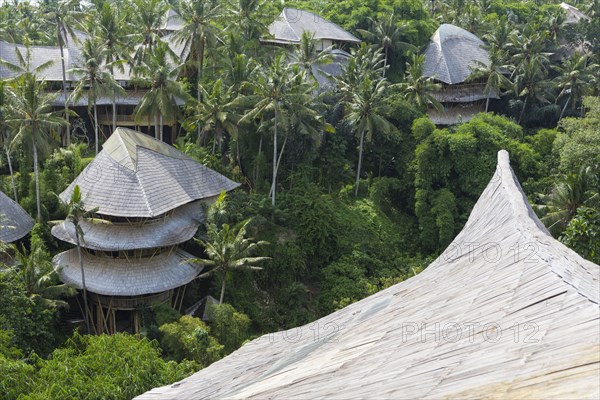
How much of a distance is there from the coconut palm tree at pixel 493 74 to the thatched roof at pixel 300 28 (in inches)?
347

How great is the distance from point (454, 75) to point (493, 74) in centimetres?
332

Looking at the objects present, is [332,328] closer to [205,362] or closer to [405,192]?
[205,362]

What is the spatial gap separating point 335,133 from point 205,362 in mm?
18498

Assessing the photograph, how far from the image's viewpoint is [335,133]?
3628 cm

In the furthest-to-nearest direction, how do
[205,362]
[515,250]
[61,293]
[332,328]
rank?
[61,293] → [205,362] → [332,328] → [515,250]

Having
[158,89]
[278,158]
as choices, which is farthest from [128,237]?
[278,158]

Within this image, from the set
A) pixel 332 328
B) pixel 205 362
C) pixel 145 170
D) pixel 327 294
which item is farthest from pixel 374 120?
pixel 332 328

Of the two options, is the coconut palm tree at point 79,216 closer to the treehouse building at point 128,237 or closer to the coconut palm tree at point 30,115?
the treehouse building at point 128,237

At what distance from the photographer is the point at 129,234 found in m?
25.2

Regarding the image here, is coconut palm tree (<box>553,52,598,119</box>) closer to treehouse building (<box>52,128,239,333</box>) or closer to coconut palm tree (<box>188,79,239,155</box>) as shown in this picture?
coconut palm tree (<box>188,79,239,155</box>)

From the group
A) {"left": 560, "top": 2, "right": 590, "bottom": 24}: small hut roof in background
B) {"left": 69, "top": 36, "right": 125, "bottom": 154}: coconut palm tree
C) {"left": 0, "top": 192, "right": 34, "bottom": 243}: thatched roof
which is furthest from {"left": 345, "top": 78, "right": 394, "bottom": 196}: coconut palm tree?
{"left": 560, "top": 2, "right": 590, "bottom": 24}: small hut roof in background

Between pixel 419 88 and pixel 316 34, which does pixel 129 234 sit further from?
pixel 316 34

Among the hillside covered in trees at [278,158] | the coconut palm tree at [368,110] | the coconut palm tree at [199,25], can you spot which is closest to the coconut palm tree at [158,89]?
the hillside covered in trees at [278,158]

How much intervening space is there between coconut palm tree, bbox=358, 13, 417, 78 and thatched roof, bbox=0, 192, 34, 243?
25.7 m
